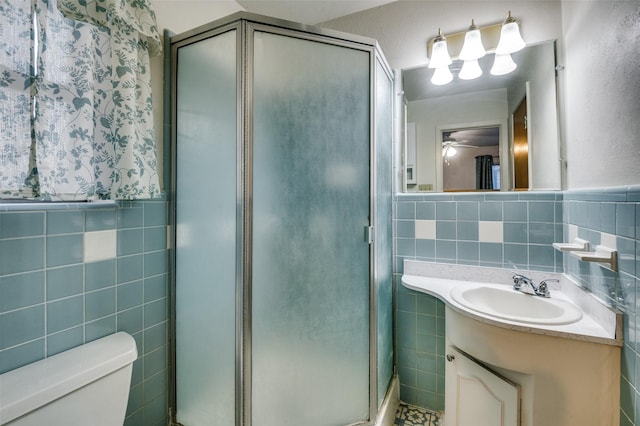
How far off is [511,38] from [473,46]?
17 cm

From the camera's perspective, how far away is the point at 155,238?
126 cm

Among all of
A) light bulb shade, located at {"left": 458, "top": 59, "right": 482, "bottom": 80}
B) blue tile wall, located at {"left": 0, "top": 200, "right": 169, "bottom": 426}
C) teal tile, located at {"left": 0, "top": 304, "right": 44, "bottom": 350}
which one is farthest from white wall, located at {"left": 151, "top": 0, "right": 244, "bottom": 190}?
light bulb shade, located at {"left": 458, "top": 59, "right": 482, "bottom": 80}

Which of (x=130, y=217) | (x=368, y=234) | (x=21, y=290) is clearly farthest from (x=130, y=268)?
(x=368, y=234)

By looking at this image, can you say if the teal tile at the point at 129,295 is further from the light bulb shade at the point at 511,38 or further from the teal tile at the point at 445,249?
the light bulb shade at the point at 511,38

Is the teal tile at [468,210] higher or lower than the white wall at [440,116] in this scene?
lower

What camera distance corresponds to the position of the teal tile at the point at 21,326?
83 centimetres

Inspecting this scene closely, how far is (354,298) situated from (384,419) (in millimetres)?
665

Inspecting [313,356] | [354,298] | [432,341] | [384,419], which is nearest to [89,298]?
[313,356]

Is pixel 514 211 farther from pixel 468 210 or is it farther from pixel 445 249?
pixel 445 249

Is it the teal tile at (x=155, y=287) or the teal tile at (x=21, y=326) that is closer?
the teal tile at (x=21, y=326)

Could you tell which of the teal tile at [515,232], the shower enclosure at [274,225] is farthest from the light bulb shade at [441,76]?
the teal tile at [515,232]

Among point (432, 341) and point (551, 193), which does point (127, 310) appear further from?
point (551, 193)

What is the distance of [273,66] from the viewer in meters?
1.12

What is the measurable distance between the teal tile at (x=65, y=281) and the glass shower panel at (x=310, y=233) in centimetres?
61
